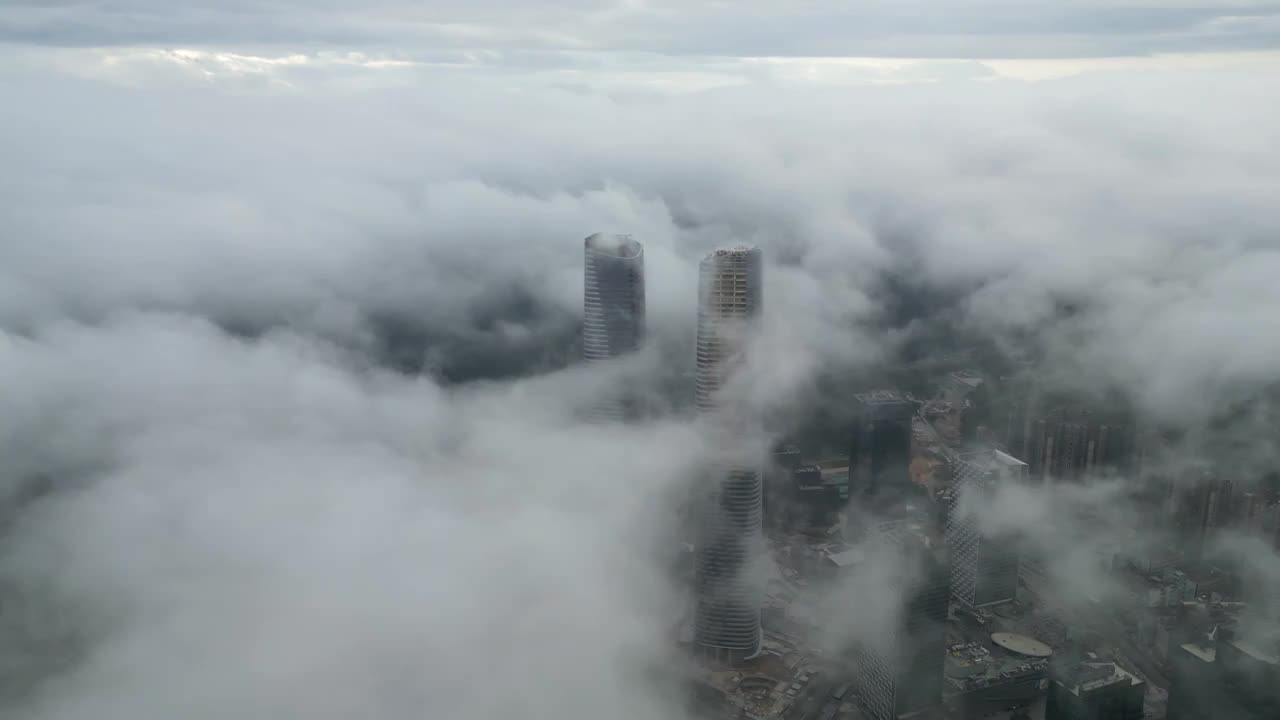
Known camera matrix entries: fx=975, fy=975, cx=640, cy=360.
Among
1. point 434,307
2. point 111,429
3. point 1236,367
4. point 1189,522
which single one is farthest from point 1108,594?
point 111,429

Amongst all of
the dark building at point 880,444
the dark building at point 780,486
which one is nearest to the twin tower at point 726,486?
the dark building at point 780,486

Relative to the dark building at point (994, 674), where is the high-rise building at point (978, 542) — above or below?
above

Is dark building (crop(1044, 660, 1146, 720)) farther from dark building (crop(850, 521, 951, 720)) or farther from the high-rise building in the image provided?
the high-rise building

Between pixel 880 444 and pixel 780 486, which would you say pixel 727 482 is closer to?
pixel 780 486

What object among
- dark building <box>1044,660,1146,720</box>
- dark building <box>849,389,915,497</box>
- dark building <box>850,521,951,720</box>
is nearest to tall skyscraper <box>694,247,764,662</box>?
dark building <box>849,389,915,497</box>

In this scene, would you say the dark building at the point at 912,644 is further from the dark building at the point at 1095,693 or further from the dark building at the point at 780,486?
the dark building at the point at 780,486

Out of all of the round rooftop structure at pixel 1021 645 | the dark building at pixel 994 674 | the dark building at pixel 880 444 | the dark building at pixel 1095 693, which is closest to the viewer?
the dark building at pixel 1095 693
